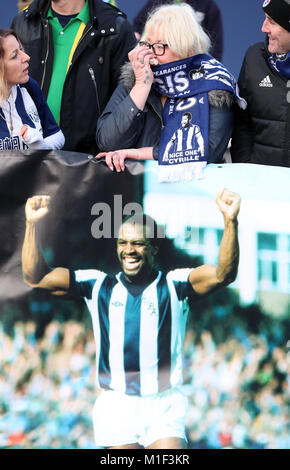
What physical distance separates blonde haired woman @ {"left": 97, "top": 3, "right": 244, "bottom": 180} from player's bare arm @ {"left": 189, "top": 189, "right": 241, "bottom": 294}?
0.76 feet

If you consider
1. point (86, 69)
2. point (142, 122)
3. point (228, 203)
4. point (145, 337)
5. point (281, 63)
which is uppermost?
point (86, 69)

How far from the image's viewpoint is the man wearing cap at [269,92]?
11.1ft

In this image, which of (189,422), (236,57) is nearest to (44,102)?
(189,422)

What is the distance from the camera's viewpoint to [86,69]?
3.87 m

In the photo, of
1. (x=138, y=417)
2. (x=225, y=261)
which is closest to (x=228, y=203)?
(x=225, y=261)

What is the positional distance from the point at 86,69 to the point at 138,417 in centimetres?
177

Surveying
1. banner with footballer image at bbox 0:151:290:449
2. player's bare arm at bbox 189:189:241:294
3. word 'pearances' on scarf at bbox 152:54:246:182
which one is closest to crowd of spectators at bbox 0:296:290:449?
banner with footballer image at bbox 0:151:290:449

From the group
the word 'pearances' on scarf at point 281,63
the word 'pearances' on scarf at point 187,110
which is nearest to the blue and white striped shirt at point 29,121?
the word 'pearances' on scarf at point 187,110

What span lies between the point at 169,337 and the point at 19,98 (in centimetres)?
128

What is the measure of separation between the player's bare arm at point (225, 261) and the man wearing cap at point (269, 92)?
395mm

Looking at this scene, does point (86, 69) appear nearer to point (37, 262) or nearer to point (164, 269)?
point (37, 262)

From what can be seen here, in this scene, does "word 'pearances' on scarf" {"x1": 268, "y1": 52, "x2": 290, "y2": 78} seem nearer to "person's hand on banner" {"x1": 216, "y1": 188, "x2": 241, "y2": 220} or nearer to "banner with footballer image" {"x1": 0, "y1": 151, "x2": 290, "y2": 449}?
"banner with footballer image" {"x1": 0, "y1": 151, "x2": 290, "y2": 449}

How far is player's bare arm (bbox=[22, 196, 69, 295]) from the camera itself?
327cm

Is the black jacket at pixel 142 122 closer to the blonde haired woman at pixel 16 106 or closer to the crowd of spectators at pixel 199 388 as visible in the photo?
the blonde haired woman at pixel 16 106
